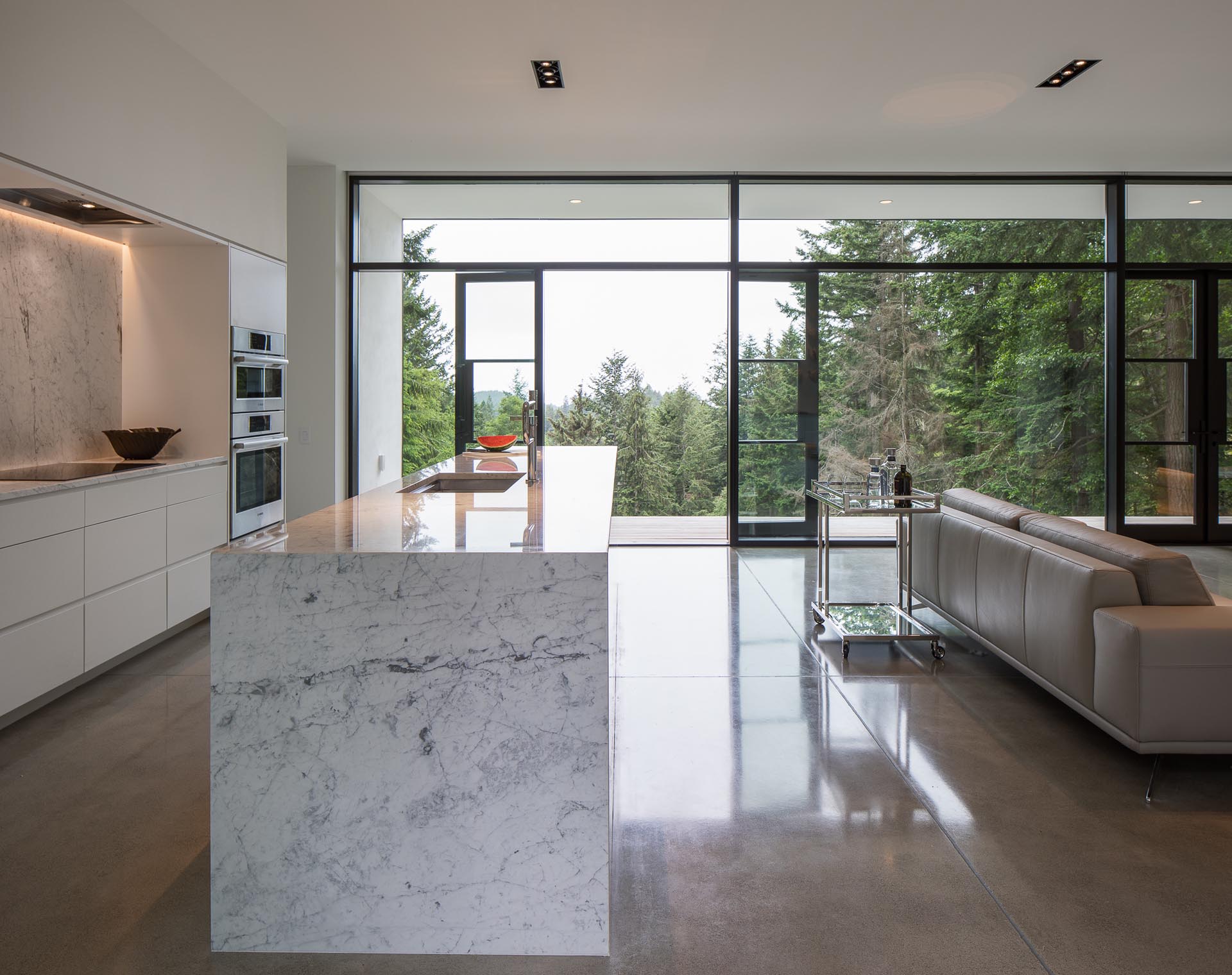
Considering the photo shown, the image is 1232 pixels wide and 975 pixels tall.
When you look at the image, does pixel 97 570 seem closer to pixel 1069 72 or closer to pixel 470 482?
pixel 470 482

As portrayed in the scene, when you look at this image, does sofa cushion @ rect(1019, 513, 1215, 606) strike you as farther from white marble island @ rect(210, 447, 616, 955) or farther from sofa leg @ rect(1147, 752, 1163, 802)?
white marble island @ rect(210, 447, 616, 955)

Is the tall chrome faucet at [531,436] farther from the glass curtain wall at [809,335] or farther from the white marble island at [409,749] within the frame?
the glass curtain wall at [809,335]

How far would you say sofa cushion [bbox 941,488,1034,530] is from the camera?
12.4ft

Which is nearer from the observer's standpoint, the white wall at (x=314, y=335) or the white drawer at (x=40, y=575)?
the white drawer at (x=40, y=575)

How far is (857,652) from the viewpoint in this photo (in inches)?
165

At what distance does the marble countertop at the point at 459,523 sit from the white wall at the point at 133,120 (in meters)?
1.88

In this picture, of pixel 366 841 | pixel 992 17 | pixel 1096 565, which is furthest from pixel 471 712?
pixel 992 17

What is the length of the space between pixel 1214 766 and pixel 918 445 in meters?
4.39

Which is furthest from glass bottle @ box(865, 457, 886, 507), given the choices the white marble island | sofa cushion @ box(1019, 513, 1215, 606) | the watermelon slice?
the white marble island

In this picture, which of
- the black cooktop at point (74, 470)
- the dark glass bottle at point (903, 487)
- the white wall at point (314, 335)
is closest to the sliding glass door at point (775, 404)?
the dark glass bottle at point (903, 487)

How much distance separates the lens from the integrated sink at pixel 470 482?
11.4ft

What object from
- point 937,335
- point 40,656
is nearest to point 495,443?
point 40,656

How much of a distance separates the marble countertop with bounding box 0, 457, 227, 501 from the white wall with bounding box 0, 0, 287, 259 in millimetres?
1174

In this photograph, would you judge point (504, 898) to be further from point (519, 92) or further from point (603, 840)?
point (519, 92)
